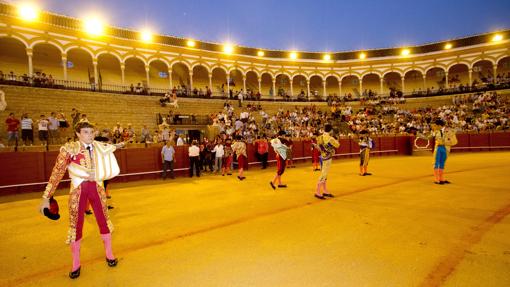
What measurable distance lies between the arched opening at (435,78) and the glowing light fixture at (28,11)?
3936cm

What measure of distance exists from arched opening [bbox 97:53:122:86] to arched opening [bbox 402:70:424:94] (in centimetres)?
3351

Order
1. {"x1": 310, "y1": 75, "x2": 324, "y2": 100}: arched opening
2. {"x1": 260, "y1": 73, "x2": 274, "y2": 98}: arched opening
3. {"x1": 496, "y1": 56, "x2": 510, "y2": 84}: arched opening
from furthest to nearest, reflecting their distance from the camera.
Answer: {"x1": 310, "y1": 75, "x2": 324, "y2": 100}: arched opening
{"x1": 260, "y1": 73, "x2": 274, "y2": 98}: arched opening
{"x1": 496, "y1": 56, "x2": 510, "y2": 84}: arched opening

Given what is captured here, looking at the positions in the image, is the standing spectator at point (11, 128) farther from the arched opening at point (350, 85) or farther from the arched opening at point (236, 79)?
the arched opening at point (350, 85)

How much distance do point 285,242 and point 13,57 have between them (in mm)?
27580

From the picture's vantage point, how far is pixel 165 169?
11.3m

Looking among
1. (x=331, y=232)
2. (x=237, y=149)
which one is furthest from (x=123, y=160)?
(x=331, y=232)

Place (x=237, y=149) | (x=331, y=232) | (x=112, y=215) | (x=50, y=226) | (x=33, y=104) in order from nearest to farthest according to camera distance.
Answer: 1. (x=331, y=232)
2. (x=50, y=226)
3. (x=112, y=215)
4. (x=237, y=149)
5. (x=33, y=104)

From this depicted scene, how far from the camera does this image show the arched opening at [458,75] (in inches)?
1299

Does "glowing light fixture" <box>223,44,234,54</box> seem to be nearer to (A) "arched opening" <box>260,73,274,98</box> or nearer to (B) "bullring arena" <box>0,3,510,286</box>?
(A) "arched opening" <box>260,73,274,98</box>

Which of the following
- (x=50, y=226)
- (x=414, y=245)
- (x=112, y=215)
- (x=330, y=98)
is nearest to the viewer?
(x=414, y=245)

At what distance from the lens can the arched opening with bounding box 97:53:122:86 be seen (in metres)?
25.4

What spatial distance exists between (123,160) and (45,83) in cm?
1270

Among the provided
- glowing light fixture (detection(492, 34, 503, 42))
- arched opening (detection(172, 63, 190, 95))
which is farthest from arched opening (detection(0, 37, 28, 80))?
glowing light fixture (detection(492, 34, 503, 42))

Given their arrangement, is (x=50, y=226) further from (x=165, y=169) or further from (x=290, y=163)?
(x=290, y=163)
